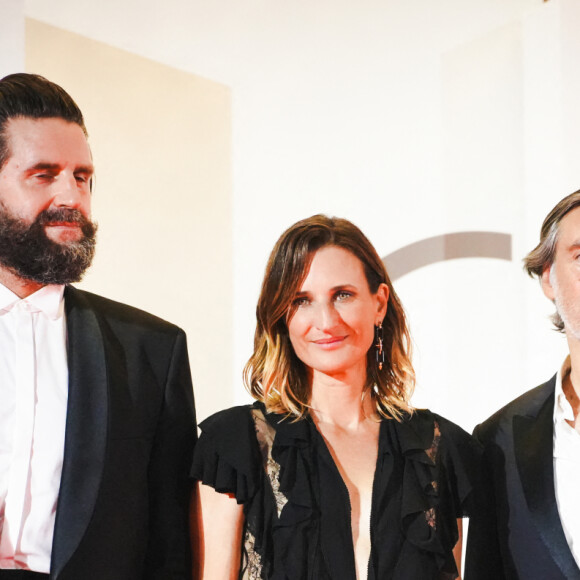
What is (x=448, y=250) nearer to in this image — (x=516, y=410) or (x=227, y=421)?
(x=516, y=410)

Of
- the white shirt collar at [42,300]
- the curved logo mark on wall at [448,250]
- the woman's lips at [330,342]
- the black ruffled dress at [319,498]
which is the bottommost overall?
the black ruffled dress at [319,498]

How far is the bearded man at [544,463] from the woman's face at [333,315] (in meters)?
0.51

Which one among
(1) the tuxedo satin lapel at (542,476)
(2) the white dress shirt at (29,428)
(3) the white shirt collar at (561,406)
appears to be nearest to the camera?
(2) the white dress shirt at (29,428)

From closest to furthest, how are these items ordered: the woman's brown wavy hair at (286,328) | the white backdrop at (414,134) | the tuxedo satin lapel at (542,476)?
the tuxedo satin lapel at (542,476) < the woman's brown wavy hair at (286,328) < the white backdrop at (414,134)

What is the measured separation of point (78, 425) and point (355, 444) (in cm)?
74

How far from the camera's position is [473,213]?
3492mm

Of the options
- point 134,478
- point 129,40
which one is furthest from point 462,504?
point 129,40

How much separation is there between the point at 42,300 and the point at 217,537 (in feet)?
2.35

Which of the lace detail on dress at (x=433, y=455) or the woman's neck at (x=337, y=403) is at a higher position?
the woman's neck at (x=337, y=403)

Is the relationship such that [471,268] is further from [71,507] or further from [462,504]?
[71,507]

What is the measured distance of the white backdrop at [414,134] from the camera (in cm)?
322

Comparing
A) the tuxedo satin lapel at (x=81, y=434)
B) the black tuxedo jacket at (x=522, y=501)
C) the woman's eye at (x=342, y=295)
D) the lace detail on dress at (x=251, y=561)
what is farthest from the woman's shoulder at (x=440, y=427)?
the tuxedo satin lapel at (x=81, y=434)

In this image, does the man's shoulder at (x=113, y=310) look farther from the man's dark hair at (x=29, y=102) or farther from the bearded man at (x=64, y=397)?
the man's dark hair at (x=29, y=102)

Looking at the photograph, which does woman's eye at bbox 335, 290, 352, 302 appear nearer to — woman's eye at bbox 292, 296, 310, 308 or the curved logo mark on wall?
woman's eye at bbox 292, 296, 310, 308
